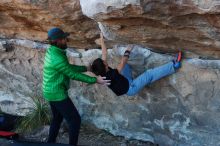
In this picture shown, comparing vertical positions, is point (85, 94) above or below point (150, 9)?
below

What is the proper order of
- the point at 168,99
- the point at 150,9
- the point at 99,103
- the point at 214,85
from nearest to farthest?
the point at 150,9 → the point at 214,85 → the point at 168,99 → the point at 99,103

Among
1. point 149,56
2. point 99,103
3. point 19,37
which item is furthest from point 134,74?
point 19,37

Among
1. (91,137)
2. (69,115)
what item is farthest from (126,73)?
(91,137)

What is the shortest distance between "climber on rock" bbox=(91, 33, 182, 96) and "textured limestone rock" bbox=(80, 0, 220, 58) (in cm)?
17

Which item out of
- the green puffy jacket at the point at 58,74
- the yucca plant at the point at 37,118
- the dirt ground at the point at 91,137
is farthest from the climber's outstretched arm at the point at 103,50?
the yucca plant at the point at 37,118

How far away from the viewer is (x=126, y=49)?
545 cm

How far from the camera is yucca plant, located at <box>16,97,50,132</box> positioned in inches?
261

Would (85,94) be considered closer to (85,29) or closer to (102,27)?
(85,29)

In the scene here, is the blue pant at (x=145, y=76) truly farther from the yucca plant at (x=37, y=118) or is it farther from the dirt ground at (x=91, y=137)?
the yucca plant at (x=37, y=118)

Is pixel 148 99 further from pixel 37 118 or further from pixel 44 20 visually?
pixel 37 118

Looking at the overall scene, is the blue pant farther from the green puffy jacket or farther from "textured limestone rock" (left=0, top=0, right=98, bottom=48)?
"textured limestone rock" (left=0, top=0, right=98, bottom=48)

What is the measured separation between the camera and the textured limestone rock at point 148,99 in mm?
5246

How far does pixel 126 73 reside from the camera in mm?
5617

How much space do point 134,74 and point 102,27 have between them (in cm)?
80
